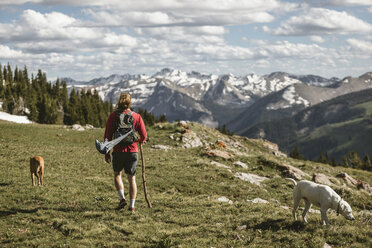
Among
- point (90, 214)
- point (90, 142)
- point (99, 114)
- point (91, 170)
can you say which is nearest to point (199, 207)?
point (90, 214)

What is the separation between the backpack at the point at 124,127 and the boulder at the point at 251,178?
52.8 feet

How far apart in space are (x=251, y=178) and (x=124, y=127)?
17.6m

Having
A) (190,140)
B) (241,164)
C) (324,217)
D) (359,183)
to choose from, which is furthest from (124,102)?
(190,140)

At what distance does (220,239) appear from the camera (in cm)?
1112

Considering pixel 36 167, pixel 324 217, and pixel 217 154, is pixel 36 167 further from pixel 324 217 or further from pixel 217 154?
pixel 217 154

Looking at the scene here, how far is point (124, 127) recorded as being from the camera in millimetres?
12578

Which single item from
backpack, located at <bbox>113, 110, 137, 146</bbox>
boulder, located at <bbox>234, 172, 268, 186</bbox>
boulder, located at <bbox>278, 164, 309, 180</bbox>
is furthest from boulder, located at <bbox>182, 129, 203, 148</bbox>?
backpack, located at <bbox>113, 110, 137, 146</bbox>

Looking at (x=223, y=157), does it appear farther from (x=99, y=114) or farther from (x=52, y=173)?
(x=99, y=114)

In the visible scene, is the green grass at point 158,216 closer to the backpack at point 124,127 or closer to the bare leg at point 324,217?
the bare leg at point 324,217

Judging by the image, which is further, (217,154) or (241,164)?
(217,154)

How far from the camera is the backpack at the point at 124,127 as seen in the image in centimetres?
1252

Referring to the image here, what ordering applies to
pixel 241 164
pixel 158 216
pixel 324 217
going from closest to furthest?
pixel 324 217 → pixel 158 216 → pixel 241 164

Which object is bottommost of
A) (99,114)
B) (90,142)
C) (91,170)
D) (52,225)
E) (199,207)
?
(99,114)

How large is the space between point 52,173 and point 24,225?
12.3 meters
